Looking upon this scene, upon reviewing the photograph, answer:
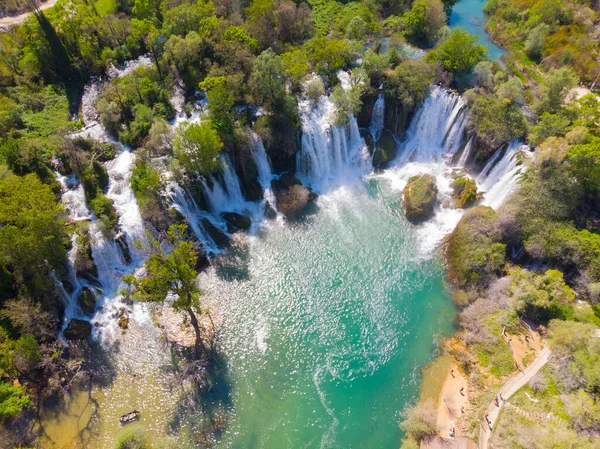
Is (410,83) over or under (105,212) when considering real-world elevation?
over

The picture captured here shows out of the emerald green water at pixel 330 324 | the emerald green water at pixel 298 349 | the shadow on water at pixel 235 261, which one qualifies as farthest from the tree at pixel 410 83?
the shadow on water at pixel 235 261

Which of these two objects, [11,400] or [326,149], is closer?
[11,400]

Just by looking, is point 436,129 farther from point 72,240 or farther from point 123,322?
point 72,240

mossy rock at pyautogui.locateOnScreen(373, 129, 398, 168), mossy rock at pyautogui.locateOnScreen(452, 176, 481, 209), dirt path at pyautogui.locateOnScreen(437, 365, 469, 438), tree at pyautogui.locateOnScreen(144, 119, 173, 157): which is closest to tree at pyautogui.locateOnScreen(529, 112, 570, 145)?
mossy rock at pyautogui.locateOnScreen(452, 176, 481, 209)

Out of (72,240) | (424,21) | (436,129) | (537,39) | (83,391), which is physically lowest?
(83,391)

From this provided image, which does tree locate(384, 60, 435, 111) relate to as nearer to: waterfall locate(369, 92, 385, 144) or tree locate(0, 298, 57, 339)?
waterfall locate(369, 92, 385, 144)

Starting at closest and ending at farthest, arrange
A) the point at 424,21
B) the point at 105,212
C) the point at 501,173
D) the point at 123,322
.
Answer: the point at 123,322 < the point at 105,212 < the point at 501,173 < the point at 424,21

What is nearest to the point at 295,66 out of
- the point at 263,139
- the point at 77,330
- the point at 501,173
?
the point at 263,139

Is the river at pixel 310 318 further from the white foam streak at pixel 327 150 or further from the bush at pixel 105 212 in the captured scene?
the bush at pixel 105 212
